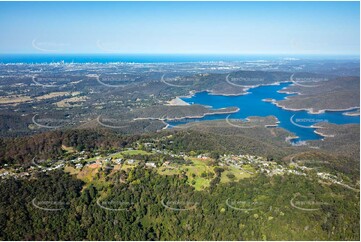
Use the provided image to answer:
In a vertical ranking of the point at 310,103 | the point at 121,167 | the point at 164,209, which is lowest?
the point at 310,103

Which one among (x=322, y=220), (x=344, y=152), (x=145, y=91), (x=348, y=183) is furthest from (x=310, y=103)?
(x=322, y=220)

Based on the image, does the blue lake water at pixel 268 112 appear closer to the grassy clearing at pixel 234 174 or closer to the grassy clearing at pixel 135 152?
the grassy clearing at pixel 234 174

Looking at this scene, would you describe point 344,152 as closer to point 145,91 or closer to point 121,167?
point 121,167

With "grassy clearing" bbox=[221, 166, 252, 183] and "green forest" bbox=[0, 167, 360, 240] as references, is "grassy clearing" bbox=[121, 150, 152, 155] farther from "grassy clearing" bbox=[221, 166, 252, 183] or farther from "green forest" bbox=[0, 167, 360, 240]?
"grassy clearing" bbox=[221, 166, 252, 183]

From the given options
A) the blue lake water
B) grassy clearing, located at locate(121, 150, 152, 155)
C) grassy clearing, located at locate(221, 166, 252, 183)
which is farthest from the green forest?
the blue lake water

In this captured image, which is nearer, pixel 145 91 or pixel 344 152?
pixel 344 152

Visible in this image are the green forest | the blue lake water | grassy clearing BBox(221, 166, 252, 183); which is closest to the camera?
the green forest

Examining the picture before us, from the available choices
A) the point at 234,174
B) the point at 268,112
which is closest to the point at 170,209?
the point at 234,174

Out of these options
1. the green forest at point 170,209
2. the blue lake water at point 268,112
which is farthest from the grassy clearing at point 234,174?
the blue lake water at point 268,112

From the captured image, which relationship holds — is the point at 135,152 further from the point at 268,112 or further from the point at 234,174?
the point at 268,112
